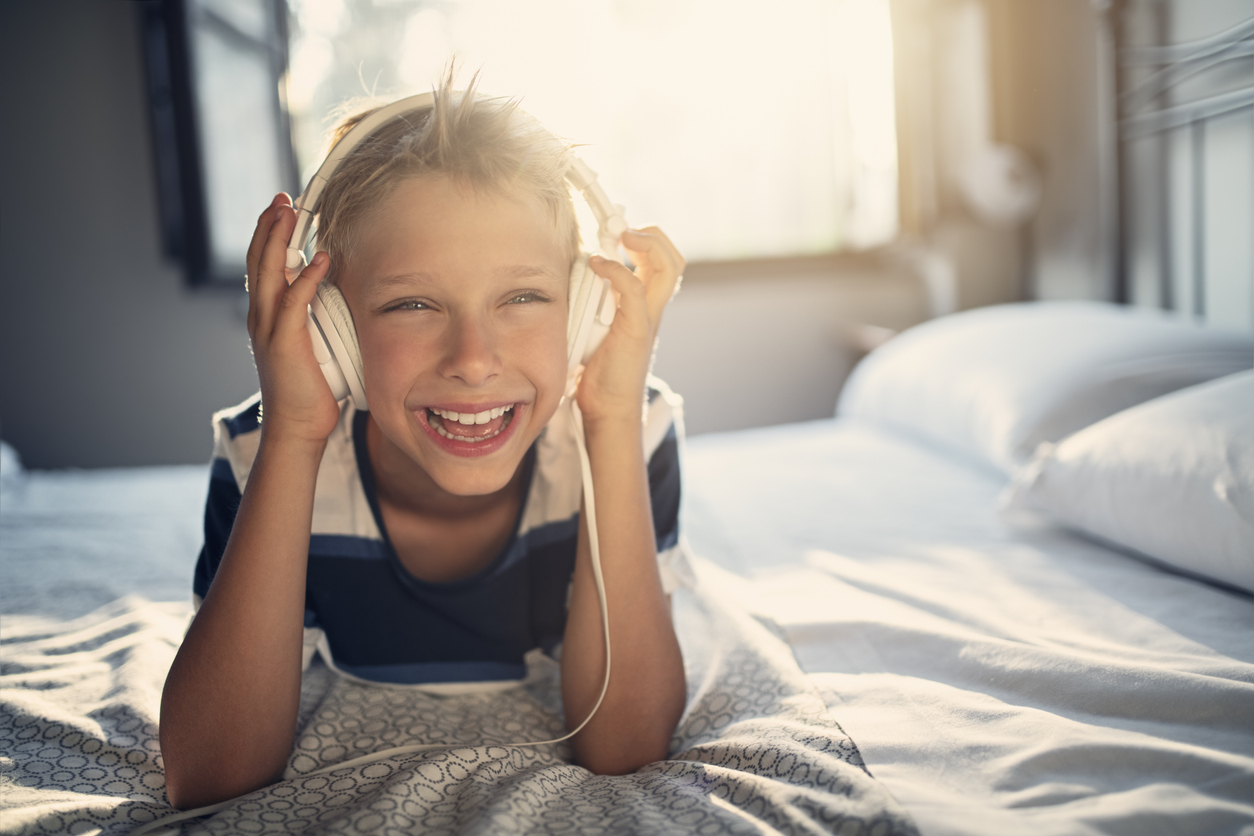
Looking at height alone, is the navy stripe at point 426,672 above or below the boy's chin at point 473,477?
below

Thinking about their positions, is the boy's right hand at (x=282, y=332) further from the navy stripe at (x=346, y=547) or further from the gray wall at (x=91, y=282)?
the gray wall at (x=91, y=282)

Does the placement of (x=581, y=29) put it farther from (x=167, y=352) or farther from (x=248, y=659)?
(x=248, y=659)

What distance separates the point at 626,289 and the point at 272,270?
299 millimetres

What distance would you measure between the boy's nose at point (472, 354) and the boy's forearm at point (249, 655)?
149 millimetres

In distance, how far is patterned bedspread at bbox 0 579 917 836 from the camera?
0.54m

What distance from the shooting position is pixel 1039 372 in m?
1.36

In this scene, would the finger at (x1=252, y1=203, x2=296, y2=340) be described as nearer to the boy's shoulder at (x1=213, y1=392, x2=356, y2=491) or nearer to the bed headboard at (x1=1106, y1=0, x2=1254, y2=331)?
the boy's shoulder at (x1=213, y1=392, x2=356, y2=491)

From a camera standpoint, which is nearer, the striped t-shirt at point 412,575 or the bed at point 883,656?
the bed at point 883,656

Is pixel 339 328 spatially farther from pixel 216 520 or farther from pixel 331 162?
pixel 216 520

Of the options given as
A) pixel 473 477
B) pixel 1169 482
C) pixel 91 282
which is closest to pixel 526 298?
pixel 473 477

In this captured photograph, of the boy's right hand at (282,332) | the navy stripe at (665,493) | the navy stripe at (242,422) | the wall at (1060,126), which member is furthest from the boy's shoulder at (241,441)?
the wall at (1060,126)

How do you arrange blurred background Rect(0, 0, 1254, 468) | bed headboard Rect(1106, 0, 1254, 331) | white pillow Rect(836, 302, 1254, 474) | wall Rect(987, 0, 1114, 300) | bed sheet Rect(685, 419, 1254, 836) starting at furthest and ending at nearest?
blurred background Rect(0, 0, 1254, 468), wall Rect(987, 0, 1114, 300), bed headboard Rect(1106, 0, 1254, 331), white pillow Rect(836, 302, 1254, 474), bed sheet Rect(685, 419, 1254, 836)

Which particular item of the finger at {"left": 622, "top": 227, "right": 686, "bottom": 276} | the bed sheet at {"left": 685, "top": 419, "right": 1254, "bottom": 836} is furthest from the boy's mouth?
the bed sheet at {"left": 685, "top": 419, "right": 1254, "bottom": 836}

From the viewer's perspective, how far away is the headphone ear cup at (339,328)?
0.67m
